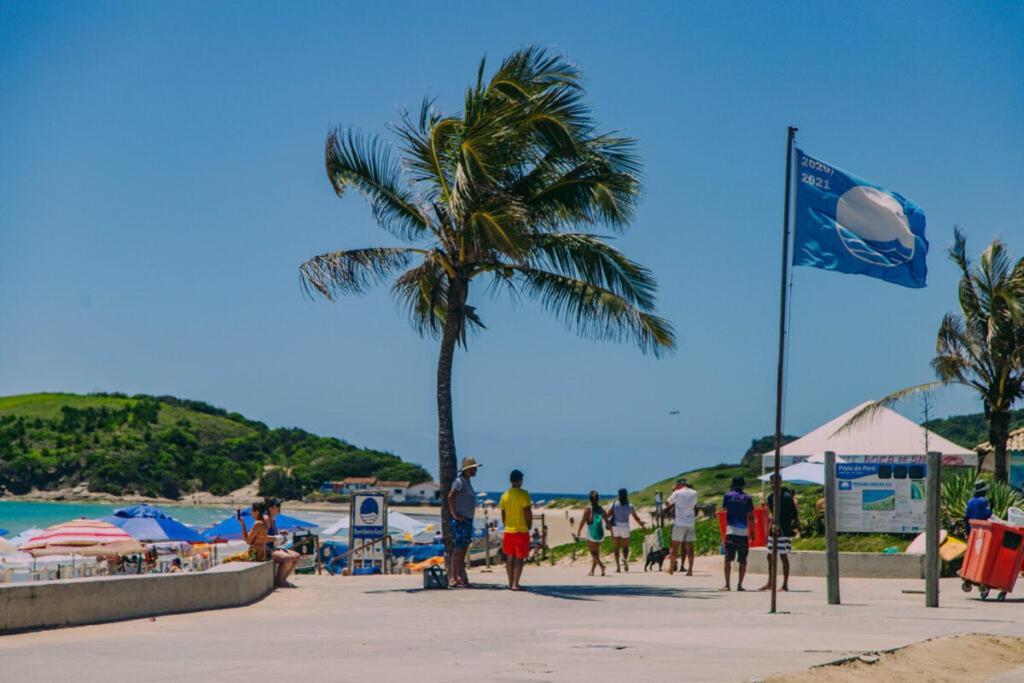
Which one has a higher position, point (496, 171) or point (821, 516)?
point (496, 171)

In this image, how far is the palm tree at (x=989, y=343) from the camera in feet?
90.8

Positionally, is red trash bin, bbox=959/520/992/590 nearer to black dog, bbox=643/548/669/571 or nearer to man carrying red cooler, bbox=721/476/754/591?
man carrying red cooler, bbox=721/476/754/591

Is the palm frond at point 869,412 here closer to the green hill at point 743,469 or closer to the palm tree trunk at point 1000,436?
the palm tree trunk at point 1000,436

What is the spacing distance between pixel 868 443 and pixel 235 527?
57.0 ft

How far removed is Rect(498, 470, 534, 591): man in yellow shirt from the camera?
16250 mm

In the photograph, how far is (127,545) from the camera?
1023 inches

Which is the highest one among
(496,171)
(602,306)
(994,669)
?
(496,171)

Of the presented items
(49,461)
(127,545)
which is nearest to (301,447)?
(49,461)

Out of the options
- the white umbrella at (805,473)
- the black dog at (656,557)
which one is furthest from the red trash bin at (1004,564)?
the white umbrella at (805,473)

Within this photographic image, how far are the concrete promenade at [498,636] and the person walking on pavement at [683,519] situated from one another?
4.41m

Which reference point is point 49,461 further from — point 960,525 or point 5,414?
point 960,525

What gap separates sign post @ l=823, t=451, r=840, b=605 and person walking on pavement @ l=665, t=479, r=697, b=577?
6.31 meters

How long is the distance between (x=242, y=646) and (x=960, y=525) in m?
15.5

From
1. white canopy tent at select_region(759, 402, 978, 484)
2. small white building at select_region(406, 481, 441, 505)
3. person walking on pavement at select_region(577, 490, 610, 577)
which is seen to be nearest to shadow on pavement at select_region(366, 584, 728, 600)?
person walking on pavement at select_region(577, 490, 610, 577)
